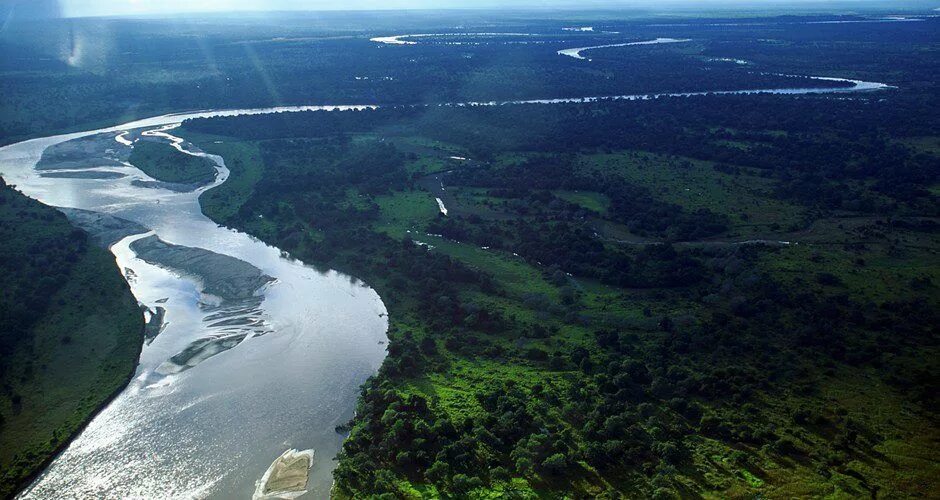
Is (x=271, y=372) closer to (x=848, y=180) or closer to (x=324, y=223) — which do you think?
(x=324, y=223)

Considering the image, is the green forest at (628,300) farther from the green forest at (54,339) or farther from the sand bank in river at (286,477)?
the green forest at (54,339)

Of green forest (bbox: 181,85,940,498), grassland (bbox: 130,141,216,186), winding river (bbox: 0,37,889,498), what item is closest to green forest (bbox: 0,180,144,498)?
winding river (bbox: 0,37,889,498)

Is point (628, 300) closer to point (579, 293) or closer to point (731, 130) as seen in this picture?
point (579, 293)

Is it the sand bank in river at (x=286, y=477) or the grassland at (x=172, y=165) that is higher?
the grassland at (x=172, y=165)

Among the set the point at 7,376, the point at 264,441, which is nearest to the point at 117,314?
the point at 7,376

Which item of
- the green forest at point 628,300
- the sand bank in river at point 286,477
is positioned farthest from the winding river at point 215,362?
the green forest at point 628,300

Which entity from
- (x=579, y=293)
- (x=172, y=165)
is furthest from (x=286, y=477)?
(x=172, y=165)
